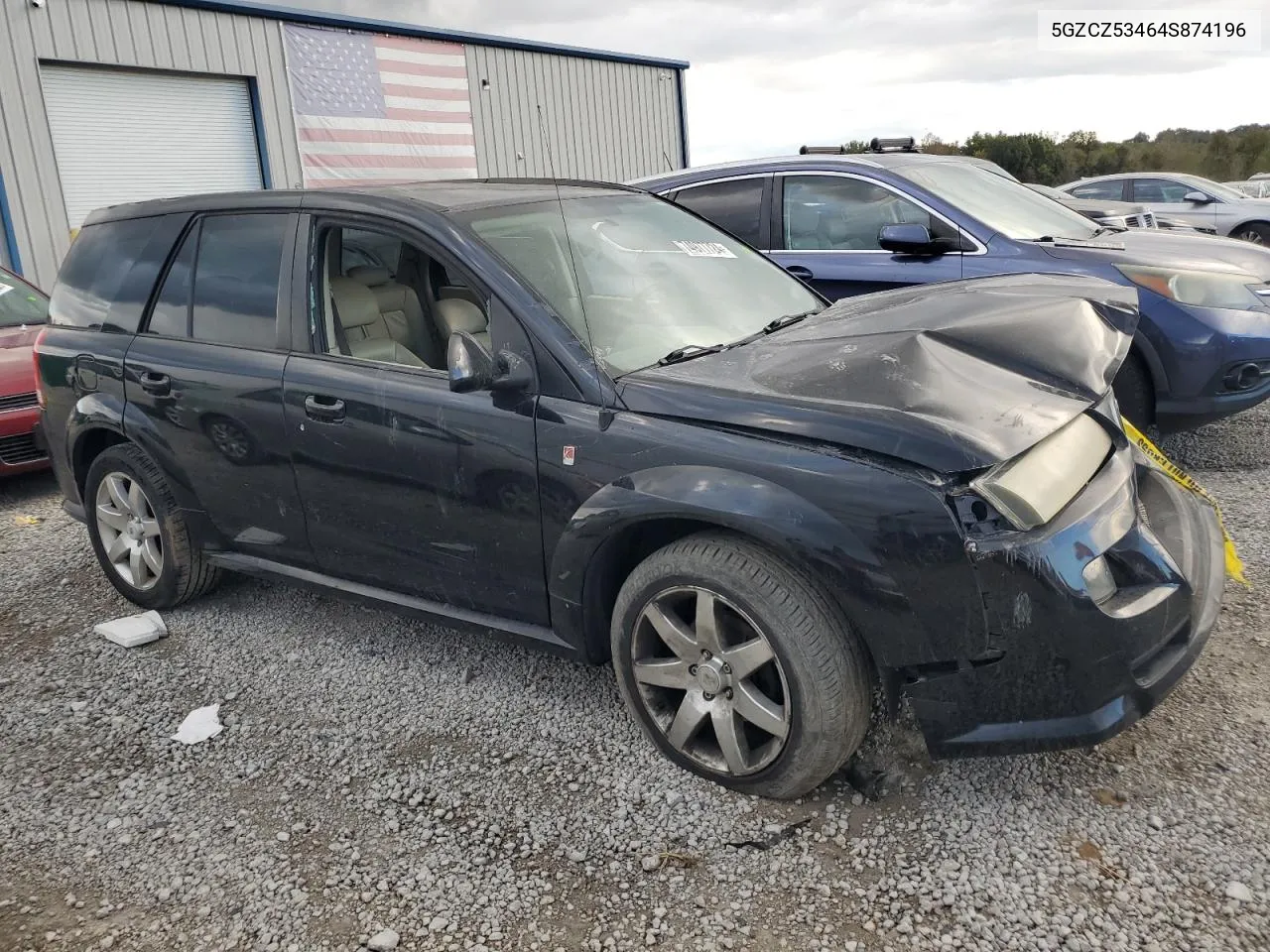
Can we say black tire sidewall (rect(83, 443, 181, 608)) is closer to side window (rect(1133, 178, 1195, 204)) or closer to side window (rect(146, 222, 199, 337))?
side window (rect(146, 222, 199, 337))

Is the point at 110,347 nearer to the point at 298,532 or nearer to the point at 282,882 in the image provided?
the point at 298,532

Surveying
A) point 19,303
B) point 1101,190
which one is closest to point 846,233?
point 19,303

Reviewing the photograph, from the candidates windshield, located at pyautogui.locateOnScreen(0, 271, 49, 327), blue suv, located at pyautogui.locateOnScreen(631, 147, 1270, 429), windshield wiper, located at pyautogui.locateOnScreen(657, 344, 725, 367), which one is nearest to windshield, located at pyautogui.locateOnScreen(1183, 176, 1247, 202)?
blue suv, located at pyautogui.locateOnScreen(631, 147, 1270, 429)

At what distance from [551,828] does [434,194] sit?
217 centimetres

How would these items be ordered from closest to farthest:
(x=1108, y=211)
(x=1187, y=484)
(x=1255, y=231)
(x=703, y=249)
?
(x=1187, y=484), (x=703, y=249), (x=1108, y=211), (x=1255, y=231)

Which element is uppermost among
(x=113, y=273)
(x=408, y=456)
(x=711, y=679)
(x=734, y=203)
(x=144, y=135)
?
(x=144, y=135)

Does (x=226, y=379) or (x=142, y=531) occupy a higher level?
(x=226, y=379)

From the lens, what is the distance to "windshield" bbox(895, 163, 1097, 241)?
5766 mm

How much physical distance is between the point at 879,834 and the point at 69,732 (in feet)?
9.00

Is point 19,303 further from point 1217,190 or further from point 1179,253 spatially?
point 1217,190

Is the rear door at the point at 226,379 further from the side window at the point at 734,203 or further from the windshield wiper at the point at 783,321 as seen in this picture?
the side window at the point at 734,203

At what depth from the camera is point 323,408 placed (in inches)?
137

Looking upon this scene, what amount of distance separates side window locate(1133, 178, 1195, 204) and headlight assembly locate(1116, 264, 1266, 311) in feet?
36.1

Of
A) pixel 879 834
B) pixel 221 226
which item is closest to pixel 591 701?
pixel 879 834
